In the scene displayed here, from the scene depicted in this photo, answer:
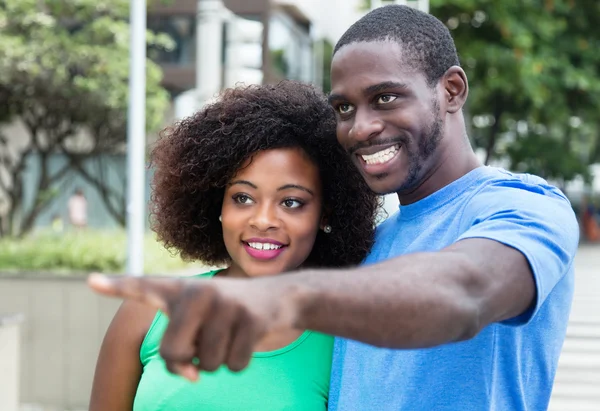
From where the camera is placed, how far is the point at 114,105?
14297mm

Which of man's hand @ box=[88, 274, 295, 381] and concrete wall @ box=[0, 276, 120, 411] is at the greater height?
man's hand @ box=[88, 274, 295, 381]

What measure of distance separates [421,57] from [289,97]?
0.79m

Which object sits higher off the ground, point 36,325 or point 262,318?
point 262,318

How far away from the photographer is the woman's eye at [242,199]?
8.68 ft

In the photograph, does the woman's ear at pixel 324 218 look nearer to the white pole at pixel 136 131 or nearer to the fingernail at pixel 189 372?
the fingernail at pixel 189 372

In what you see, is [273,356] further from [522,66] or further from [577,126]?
[577,126]

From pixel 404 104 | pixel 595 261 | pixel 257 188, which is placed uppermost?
pixel 404 104

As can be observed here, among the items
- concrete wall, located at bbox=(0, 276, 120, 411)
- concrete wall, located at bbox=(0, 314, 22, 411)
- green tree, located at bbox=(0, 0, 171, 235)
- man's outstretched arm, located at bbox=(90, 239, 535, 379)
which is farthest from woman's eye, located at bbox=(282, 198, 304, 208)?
green tree, located at bbox=(0, 0, 171, 235)

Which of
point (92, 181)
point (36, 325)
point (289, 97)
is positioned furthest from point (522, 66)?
point (289, 97)

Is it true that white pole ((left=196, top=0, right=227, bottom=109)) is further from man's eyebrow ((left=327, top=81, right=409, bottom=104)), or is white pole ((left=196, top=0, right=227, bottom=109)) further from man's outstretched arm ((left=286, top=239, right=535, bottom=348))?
man's outstretched arm ((left=286, top=239, right=535, bottom=348))

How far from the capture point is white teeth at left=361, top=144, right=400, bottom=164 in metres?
2.15

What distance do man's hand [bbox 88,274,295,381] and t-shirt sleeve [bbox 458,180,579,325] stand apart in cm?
54

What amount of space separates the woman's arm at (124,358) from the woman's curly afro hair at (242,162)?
0.40 meters

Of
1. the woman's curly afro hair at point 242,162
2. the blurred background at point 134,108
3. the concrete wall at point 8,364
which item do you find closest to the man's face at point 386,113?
the woman's curly afro hair at point 242,162
